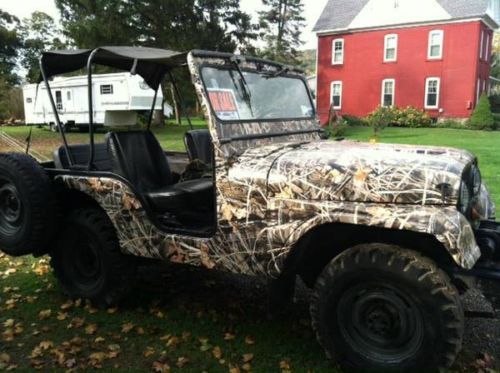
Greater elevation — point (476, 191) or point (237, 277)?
point (476, 191)

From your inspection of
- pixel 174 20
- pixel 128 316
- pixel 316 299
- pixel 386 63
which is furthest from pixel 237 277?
pixel 386 63

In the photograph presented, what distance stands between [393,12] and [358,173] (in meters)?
29.7

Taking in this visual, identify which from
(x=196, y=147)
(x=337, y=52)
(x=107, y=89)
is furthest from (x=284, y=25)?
(x=196, y=147)

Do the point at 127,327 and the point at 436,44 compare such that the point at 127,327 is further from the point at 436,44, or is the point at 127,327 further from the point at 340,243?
the point at 436,44

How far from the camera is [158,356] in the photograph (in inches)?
142

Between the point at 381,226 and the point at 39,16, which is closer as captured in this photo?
the point at 381,226

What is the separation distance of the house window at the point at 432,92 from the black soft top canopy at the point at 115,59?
26560mm

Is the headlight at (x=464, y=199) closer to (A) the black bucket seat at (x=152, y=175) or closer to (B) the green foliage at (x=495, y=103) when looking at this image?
(A) the black bucket seat at (x=152, y=175)

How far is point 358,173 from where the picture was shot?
3.03 metres

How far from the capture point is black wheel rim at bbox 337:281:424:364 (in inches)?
118

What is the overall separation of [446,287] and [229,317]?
196cm

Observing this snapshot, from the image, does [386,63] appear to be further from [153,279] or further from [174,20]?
[153,279]

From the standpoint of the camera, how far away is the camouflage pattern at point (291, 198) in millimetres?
2838

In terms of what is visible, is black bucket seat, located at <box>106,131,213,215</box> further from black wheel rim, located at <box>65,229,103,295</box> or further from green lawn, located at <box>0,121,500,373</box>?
green lawn, located at <box>0,121,500,373</box>
